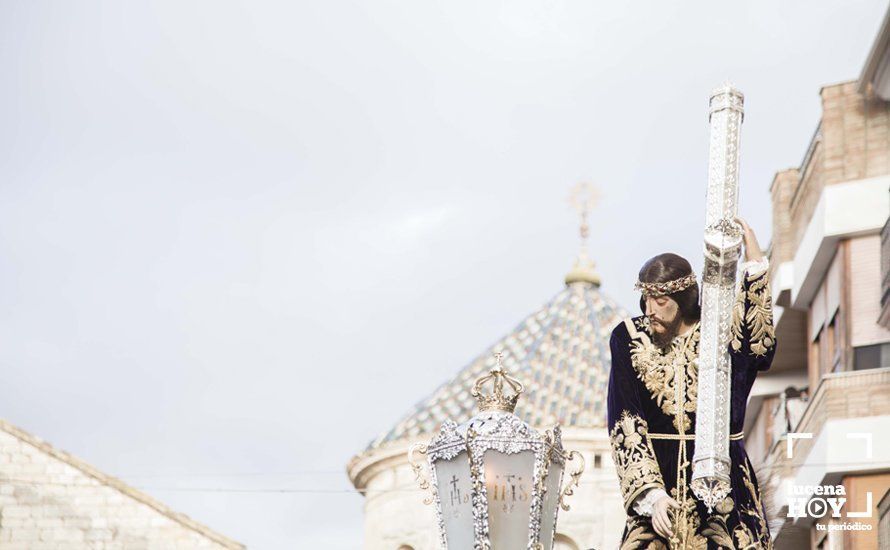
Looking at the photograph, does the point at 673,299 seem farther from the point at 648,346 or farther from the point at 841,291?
the point at 841,291

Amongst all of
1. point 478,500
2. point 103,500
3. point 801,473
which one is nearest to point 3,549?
point 103,500

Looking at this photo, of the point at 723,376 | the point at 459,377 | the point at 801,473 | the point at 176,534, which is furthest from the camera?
the point at 459,377

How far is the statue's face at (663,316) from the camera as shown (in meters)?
8.46

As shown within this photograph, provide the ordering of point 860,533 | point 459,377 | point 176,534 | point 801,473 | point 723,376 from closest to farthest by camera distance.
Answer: point 723,376 → point 860,533 → point 801,473 → point 176,534 → point 459,377

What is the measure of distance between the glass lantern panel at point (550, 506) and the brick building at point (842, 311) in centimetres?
1336

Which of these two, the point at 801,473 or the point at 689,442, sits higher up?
the point at 801,473

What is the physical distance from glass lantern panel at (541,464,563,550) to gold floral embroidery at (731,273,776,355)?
2.09 metres

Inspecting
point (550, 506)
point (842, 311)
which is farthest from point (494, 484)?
point (842, 311)

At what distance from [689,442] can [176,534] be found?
28.8 metres

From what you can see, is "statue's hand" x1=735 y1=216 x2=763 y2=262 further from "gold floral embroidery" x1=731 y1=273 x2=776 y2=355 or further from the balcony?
the balcony

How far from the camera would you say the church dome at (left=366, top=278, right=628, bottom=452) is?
128 feet

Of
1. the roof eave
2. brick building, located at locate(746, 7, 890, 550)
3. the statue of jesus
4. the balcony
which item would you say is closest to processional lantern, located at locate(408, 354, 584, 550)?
the statue of jesus

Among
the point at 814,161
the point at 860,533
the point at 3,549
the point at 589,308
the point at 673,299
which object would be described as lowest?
the point at 673,299

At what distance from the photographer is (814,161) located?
92.9 ft
